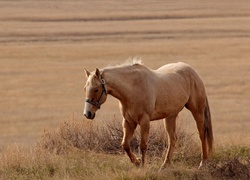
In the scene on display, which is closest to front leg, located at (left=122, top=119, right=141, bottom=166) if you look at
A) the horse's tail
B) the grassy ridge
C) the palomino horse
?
the palomino horse

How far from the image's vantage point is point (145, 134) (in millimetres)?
8492

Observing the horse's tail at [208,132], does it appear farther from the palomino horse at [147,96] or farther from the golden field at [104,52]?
the golden field at [104,52]

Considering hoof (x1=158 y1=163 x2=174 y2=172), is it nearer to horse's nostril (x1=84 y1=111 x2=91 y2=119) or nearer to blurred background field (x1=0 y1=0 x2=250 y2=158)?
horse's nostril (x1=84 y1=111 x2=91 y2=119)

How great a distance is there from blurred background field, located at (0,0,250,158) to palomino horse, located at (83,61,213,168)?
4.26 ft

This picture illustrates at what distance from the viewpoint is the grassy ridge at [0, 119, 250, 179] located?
8.34 m

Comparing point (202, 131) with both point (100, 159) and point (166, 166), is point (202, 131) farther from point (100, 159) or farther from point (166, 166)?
point (100, 159)

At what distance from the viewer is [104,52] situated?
135ft

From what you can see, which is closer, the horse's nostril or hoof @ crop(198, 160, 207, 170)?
the horse's nostril

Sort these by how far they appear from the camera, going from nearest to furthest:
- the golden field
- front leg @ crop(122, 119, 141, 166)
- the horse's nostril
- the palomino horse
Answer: the horse's nostril, the palomino horse, front leg @ crop(122, 119, 141, 166), the golden field

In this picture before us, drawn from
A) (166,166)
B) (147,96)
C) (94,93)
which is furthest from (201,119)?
(94,93)

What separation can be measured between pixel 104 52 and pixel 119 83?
108 ft

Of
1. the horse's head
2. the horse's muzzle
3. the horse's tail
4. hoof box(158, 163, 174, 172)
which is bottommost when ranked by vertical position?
hoof box(158, 163, 174, 172)

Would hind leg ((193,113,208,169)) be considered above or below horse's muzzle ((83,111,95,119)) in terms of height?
below

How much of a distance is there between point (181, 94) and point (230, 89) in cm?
1950
